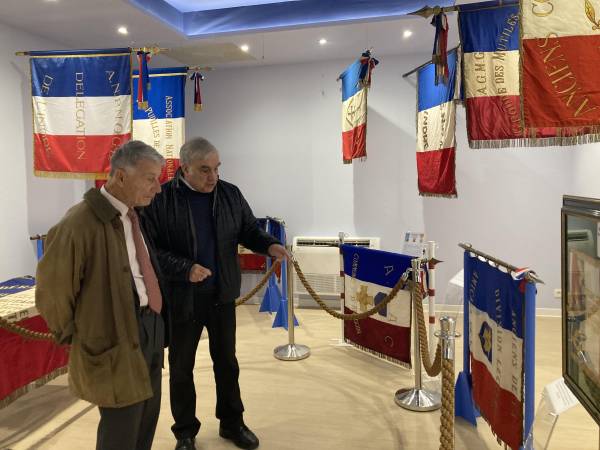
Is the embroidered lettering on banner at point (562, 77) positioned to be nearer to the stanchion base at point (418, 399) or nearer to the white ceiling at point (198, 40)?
the stanchion base at point (418, 399)

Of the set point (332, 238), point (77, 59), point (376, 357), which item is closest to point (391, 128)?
point (332, 238)

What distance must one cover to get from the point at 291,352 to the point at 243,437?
1.69m

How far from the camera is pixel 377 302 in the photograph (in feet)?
13.9

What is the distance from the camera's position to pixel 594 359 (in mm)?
1733

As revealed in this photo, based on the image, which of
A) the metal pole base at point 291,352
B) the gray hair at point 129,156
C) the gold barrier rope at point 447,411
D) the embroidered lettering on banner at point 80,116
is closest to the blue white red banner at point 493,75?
the gold barrier rope at point 447,411

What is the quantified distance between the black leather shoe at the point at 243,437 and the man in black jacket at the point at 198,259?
163 mm

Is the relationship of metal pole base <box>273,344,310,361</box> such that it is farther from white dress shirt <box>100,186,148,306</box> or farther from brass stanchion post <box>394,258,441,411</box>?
white dress shirt <box>100,186,148,306</box>

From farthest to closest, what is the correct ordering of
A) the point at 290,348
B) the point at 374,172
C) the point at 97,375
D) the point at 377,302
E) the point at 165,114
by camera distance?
the point at 374,172 → the point at 165,114 → the point at 290,348 → the point at 377,302 → the point at 97,375

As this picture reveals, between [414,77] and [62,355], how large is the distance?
16.1ft

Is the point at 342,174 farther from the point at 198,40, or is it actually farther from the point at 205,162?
the point at 205,162

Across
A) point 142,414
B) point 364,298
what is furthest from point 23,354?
point 364,298

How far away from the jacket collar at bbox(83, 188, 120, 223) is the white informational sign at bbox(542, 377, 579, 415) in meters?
2.30

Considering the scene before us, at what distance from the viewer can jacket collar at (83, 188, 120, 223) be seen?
1784mm

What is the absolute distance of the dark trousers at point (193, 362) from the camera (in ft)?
8.55
